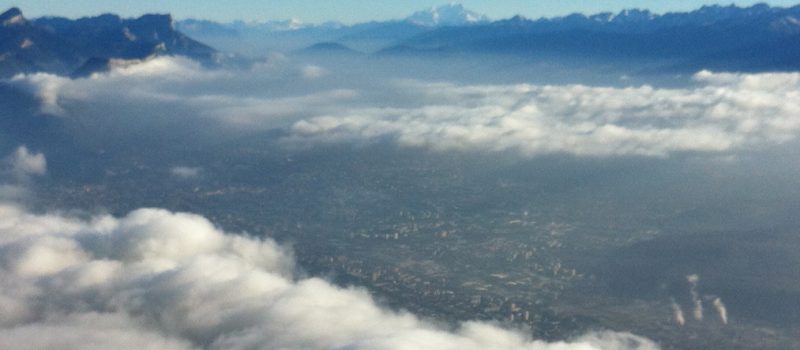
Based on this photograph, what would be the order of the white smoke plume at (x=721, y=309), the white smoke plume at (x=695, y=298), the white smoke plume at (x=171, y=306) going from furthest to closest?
the white smoke plume at (x=695, y=298) → the white smoke plume at (x=721, y=309) → the white smoke plume at (x=171, y=306)

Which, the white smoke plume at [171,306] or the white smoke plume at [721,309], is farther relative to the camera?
the white smoke plume at [721,309]

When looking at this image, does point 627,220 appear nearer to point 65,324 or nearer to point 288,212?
point 288,212

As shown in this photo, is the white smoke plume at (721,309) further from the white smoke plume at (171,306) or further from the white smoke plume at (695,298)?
the white smoke plume at (171,306)

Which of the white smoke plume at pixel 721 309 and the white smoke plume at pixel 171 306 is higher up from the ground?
the white smoke plume at pixel 171 306

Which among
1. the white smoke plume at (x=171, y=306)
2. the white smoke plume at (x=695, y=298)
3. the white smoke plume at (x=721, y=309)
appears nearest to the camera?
the white smoke plume at (x=171, y=306)

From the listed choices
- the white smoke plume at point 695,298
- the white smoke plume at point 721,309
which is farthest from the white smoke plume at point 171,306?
the white smoke plume at point 721,309

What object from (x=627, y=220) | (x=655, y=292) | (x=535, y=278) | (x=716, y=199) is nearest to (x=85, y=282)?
(x=535, y=278)

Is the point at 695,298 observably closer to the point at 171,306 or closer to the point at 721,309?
the point at 721,309
